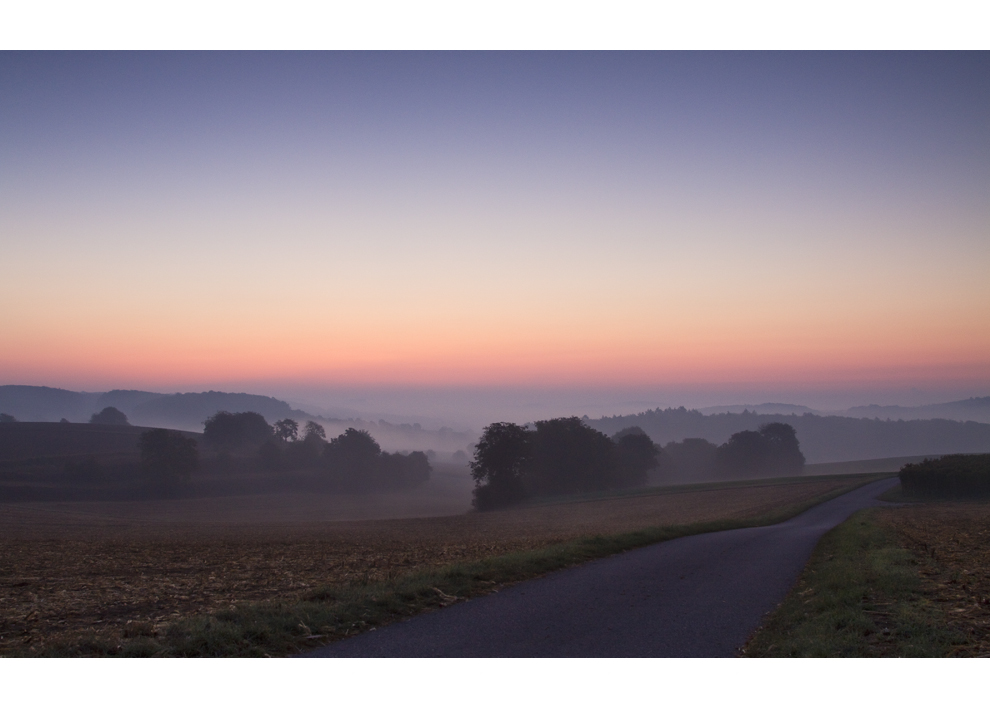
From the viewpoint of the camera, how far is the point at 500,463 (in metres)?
85.8

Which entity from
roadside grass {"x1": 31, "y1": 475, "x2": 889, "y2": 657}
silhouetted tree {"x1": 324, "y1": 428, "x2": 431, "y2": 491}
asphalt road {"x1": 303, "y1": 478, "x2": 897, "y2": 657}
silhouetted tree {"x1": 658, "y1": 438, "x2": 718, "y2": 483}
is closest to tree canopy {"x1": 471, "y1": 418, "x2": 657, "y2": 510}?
silhouetted tree {"x1": 658, "y1": 438, "x2": 718, "y2": 483}

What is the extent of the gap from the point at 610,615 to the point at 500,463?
248 ft

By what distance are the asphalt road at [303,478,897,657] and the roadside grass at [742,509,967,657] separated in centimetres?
44

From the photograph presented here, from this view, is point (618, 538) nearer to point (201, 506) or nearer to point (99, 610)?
point (99, 610)

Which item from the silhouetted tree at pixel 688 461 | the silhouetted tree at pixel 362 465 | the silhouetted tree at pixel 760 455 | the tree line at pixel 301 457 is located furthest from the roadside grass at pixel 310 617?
the silhouetted tree at pixel 760 455

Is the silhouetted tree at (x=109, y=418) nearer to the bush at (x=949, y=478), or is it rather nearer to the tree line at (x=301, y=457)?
the tree line at (x=301, y=457)

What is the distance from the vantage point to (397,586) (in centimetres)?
1245

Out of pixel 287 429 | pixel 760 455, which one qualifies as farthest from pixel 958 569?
pixel 287 429

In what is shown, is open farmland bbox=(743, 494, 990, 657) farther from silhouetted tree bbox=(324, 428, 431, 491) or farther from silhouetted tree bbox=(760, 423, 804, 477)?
silhouetted tree bbox=(760, 423, 804, 477)

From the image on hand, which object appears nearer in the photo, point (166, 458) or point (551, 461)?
point (551, 461)

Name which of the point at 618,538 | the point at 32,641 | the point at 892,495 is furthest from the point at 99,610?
the point at 892,495

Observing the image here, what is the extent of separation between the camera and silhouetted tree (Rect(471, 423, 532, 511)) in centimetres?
8512

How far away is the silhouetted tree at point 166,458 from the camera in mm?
99000

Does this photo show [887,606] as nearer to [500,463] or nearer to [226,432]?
[500,463]
